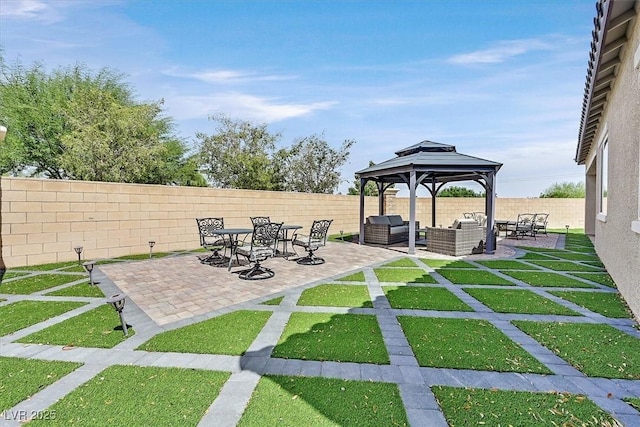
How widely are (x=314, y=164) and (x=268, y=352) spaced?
18.3 m

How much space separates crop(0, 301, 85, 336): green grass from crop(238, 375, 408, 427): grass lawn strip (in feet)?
11.5

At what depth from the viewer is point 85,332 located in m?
3.54

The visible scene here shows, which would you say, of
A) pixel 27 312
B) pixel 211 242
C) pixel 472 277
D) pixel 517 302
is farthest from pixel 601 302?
pixel 27 312

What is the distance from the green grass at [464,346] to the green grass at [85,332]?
3.43 m

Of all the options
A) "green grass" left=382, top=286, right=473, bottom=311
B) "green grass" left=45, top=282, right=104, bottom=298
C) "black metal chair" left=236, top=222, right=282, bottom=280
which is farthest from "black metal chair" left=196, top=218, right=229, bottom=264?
"green grass" left=382, top=286, right=473, bottom=311

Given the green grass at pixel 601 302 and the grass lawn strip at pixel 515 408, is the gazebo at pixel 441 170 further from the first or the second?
the grass lawn strip at pixel 515 408

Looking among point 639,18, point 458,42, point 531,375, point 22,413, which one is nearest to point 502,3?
point 458,42

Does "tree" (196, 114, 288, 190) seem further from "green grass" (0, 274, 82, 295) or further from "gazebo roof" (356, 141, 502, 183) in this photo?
"green grass" (0, 274, 82, 295)

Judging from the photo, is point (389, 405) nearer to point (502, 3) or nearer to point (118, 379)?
point (118, 379)

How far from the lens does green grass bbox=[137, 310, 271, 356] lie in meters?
3.18

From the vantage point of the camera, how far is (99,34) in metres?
8.50

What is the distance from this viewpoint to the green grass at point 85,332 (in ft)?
10.8

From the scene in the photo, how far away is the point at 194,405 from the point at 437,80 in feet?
37.0

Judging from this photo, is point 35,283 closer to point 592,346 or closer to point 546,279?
point 592,346
